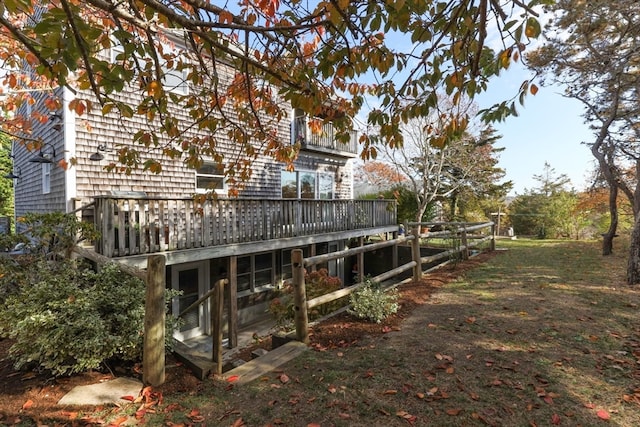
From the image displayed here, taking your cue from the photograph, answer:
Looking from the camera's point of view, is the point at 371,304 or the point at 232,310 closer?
the point at 371,304

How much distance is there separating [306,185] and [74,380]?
9934mm

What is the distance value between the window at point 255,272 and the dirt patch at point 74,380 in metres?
4.71

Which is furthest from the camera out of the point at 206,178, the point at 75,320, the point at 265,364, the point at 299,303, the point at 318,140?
the point at 318,140

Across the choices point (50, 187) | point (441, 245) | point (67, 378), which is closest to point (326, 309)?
point (67, 378)

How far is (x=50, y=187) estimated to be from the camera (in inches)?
312

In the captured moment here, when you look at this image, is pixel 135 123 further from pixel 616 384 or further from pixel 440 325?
pixel 616 384

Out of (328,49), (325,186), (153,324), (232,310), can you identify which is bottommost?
(232,310)

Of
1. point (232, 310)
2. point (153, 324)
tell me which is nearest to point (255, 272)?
point (232, 310)

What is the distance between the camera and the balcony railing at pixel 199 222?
5.43m

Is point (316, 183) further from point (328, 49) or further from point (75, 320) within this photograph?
point (75, 320)

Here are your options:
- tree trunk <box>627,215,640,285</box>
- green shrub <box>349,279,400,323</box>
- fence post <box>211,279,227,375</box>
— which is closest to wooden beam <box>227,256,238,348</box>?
green shrub <box>349,279,400,323</box>

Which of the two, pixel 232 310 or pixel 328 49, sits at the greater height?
pixel 328 49

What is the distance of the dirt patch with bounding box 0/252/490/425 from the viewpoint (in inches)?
98.5

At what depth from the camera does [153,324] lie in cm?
291
